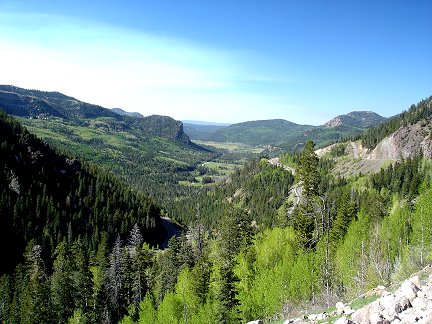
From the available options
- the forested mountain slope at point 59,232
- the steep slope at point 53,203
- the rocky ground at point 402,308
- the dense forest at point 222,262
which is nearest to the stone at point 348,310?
the rocky ground at point 402,308

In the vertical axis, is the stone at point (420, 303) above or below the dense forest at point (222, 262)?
above

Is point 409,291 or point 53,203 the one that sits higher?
point 409,291

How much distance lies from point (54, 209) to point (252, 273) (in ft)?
384

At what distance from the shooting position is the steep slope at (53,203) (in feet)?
453

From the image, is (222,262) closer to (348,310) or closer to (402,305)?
(348,310)

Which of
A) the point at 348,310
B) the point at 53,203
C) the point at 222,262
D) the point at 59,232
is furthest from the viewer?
the point at 53,203

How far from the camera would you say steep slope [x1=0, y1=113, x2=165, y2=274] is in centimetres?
13812

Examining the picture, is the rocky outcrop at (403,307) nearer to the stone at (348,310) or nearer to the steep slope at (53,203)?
the stone at (348,310)

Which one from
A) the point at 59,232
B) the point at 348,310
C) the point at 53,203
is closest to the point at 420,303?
the point at 348,310

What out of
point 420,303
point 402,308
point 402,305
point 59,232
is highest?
point 420,303

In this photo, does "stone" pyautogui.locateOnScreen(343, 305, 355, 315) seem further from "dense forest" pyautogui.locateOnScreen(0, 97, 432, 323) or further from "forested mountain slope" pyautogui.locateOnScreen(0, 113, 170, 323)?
"forested mountain slope" pyautogui.locateOnScreen(0, 113, 170, 323)

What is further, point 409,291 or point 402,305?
point 409,291

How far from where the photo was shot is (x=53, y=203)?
510 feet

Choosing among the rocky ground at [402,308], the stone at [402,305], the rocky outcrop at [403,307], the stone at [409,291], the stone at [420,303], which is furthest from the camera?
the stone at [409,291]
